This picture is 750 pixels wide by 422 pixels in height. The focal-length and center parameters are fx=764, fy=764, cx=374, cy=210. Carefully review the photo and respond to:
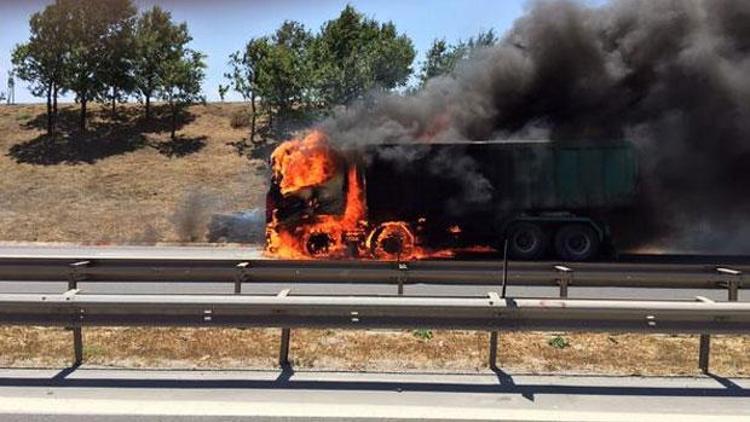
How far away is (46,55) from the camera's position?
118ft

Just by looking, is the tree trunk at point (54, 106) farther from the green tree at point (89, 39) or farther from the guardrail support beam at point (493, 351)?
the guardrail support beam at point (493, 351)

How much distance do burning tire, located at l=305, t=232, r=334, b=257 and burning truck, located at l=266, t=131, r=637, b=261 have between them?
46 centimetres

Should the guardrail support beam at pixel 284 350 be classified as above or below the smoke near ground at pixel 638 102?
below

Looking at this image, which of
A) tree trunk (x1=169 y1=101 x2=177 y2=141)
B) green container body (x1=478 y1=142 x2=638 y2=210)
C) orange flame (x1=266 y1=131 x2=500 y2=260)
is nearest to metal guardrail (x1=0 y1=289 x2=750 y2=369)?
orange flame (x1=266 y1=131 x2=500 y2=260)

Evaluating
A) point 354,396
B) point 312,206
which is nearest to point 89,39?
point 312,206

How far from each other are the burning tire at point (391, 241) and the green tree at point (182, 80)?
23.3 m

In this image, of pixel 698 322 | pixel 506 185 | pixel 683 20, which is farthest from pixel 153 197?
pixel 698 322

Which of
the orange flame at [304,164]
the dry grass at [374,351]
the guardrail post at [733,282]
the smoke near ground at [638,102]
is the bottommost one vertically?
the dry grass at [374,351]

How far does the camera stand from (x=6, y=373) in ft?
19.0

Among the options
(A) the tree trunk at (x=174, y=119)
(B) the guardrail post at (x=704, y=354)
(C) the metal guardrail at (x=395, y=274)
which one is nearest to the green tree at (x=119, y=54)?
(A) the tree trunk at (x=174, y=119)

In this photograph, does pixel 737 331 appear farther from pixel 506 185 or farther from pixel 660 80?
pixel 660 80

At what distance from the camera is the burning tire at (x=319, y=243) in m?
15.3

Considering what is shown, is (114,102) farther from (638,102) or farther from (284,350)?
(284,350)

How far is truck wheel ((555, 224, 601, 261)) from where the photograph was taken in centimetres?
1555
